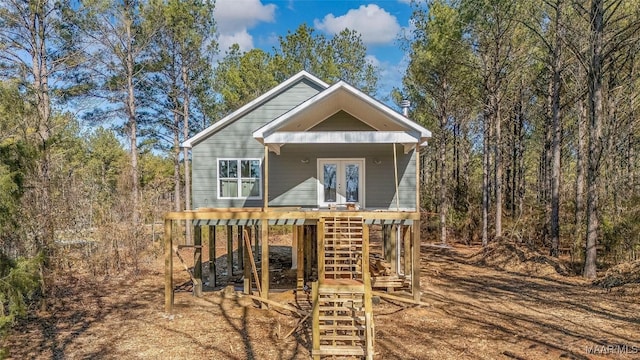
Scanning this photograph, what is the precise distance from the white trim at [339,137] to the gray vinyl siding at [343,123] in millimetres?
2557

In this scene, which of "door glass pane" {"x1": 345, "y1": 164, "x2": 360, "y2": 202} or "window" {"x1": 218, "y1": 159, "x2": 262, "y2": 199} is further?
"window" {"x1": 218, "y1": 159, "x2": 262, "y2": 199}

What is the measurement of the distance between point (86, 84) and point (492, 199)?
1002 inches

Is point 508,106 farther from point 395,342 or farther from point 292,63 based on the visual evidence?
point 395,342

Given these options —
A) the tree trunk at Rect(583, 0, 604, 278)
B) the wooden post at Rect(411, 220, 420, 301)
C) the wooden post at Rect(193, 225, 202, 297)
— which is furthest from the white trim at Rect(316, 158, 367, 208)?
the tree trunk at Rect(583, 0, 604, 278)

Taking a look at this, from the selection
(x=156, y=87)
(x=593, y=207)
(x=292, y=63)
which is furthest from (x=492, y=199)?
(x=156, y=87)

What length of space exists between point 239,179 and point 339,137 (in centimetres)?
469

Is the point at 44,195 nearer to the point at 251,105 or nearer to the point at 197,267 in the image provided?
the point at 197,267

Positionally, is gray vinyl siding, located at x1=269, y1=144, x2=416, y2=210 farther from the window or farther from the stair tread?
the stair tread

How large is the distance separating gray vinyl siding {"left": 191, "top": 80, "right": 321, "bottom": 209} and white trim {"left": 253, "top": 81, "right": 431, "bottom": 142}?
9.61 feet

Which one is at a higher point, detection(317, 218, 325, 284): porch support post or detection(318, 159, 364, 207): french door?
detection(318, 159, 364, 207): french door

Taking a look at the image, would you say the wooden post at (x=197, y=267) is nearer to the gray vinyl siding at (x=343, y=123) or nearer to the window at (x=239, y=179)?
the window at (x=239, y=179)

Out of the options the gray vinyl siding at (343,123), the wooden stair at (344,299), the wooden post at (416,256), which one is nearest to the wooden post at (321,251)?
the wooden stair at (344,299)

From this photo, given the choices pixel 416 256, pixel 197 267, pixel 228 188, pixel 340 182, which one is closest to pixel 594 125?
pixel 416 256

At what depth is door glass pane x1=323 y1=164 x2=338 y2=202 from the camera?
12883mm
